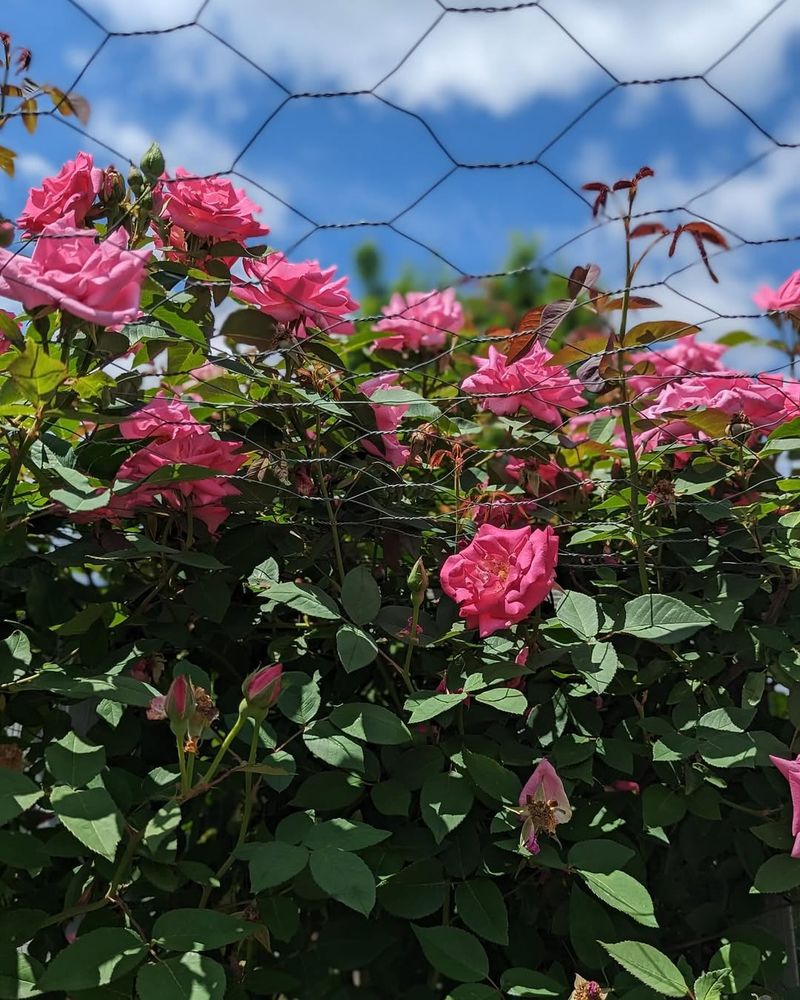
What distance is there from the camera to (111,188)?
107 cm

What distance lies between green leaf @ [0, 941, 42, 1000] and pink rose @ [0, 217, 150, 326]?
54cm

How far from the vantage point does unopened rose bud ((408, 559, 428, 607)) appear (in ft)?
3.25

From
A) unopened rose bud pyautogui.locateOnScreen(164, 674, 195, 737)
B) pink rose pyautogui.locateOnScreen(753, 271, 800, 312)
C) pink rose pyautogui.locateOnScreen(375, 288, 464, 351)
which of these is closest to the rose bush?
unopened rose bud pyautogui.locateOnScreen(164, 674, 195, 737)

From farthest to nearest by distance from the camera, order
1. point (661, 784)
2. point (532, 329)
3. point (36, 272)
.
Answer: point (532, 329) < point (661, 784) < point (36, 272)

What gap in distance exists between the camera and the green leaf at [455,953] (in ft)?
2.97

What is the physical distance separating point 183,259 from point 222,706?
0.48m

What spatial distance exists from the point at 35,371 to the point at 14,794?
0.34 meters

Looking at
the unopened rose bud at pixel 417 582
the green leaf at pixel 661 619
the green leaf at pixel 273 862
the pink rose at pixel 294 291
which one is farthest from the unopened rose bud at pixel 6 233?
the green leaf at pixel 661 619

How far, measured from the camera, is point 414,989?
1.06 meters

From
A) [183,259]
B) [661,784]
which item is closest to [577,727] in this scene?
[661,784]

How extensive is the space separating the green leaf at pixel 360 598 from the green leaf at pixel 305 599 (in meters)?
0.02

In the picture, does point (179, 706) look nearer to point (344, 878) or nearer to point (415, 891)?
point (344, 878)

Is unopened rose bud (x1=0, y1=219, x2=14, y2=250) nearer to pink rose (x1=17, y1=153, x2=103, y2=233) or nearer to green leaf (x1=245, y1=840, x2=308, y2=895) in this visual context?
pink rose (x1=17, y1=153, x2=103, y2=233)

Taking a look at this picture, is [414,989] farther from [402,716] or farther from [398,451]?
[398,451]
